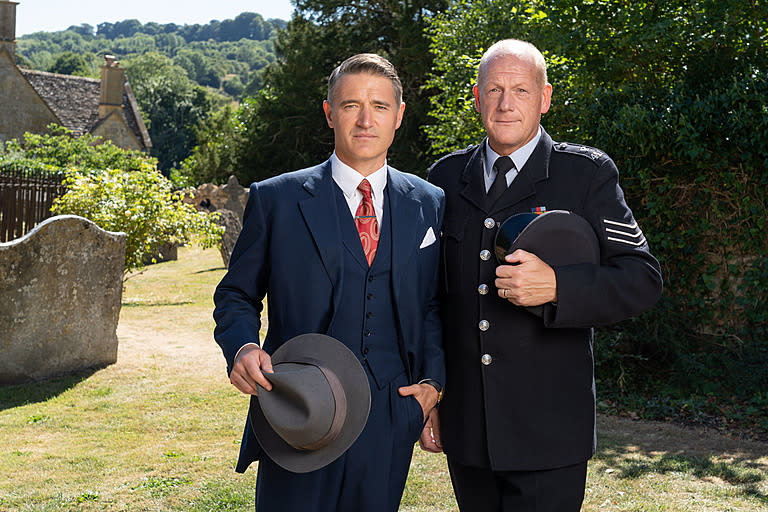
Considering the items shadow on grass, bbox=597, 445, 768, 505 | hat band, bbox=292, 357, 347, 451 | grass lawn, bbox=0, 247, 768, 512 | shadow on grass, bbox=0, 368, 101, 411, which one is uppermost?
hat band, bbox=292, 357, 347, 451

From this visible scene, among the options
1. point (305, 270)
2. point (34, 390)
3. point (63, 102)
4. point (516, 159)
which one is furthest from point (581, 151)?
point (63, 102)

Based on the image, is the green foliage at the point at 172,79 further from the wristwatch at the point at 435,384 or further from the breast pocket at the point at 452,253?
the wristwatch at the point at 435,384

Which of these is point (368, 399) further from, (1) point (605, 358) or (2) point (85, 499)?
(1) point (605, 358)

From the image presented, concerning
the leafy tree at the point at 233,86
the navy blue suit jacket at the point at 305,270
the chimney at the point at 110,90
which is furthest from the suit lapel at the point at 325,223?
the leafy tree at the point at 233,86

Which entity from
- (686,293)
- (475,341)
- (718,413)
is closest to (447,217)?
(475,341)

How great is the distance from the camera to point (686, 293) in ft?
28.0

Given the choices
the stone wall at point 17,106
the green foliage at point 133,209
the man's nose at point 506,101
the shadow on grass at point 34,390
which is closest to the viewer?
the man's nose at point 506,101

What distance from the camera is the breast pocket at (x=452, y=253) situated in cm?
286

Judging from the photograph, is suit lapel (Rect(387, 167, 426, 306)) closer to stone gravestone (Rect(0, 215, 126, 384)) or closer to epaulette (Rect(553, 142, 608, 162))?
epaulette (Rect(553, 142, 608, 162))

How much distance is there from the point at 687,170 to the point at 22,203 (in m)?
14.3


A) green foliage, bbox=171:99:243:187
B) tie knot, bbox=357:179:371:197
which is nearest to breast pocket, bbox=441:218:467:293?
tie knot, bbox=357:179:371:197

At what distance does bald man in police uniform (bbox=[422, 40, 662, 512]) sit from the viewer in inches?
100.0

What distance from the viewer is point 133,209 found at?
13398 mm

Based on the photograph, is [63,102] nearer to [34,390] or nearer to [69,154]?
[69,154]
